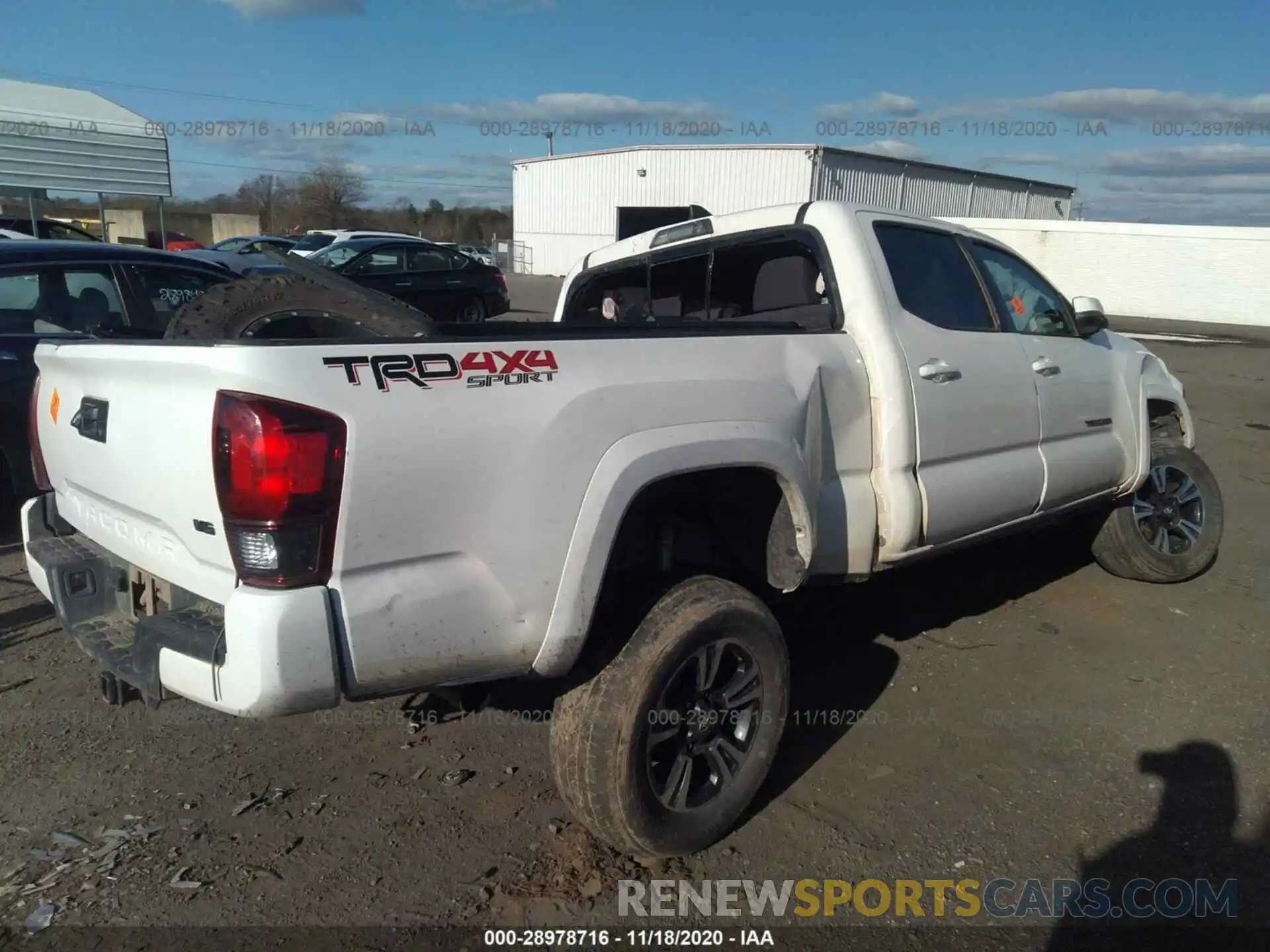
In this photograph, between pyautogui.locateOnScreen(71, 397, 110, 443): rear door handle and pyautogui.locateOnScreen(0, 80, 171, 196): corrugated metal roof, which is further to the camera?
pyautogui.locateOnScreen(0, 80, 171, 196): corrugated metal roof

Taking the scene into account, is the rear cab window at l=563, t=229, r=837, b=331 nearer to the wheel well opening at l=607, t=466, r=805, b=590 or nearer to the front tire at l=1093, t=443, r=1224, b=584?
the wheel well opening at l=607, t=466, r=805, b=590

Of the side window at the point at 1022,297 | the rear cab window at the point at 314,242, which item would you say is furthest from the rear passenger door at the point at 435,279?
the side window at the point at 1022,297

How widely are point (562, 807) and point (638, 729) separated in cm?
68

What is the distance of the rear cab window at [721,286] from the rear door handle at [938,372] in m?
0.38

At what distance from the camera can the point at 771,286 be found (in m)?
3.93

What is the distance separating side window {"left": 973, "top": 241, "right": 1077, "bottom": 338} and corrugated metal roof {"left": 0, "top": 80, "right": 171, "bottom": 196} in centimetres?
2140

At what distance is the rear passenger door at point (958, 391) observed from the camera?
3.59 metres

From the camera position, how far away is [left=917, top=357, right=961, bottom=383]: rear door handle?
3.56 metres

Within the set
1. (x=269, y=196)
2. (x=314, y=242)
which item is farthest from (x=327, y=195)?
(x=314, y=242)

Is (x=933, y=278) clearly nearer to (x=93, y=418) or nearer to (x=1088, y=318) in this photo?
(x=1088, y=318)

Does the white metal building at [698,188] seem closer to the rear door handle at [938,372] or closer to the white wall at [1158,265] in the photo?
the white wall at [1158,265]

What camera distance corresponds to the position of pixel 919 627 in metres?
4.79

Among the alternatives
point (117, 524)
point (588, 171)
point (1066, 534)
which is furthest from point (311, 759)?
point (588, 171)

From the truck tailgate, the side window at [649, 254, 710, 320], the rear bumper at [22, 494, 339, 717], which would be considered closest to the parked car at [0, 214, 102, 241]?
the side window at [649, 254, 710, 320]
